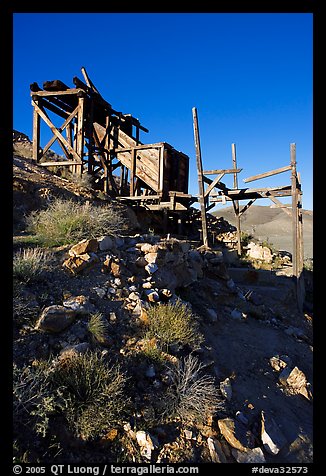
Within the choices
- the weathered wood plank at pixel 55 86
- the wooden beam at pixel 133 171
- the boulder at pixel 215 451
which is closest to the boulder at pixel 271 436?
the boulder at pixel 215 451

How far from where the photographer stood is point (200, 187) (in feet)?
33.1

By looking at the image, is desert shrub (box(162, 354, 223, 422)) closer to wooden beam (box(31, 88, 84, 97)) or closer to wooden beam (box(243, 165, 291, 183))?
wooden beam (box(243, 165, 291, 183))

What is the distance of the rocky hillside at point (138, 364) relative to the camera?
279 centimetres

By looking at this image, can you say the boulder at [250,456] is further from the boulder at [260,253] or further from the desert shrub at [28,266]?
the boulder at [260,253]

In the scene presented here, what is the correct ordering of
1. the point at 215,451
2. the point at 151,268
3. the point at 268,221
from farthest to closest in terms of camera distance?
the point at 268,221 → the point at 151,268 → the point at 215,451

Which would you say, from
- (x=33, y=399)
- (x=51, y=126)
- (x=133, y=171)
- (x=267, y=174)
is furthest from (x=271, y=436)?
(x=51, y=126)

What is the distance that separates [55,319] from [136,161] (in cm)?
905

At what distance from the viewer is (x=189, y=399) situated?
328 centimetres

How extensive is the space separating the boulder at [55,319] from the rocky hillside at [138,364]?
0.01 metres

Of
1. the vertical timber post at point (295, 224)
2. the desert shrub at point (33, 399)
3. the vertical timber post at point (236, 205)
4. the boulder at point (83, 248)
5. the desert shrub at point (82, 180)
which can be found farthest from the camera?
the vertical timber post at point (236, 205)

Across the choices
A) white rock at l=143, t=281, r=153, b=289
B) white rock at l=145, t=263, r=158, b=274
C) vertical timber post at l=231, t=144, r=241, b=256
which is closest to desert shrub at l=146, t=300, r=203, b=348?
white rock at l=143, t=281, r=153, b=289

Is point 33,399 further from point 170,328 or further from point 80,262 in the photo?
point 80,262
